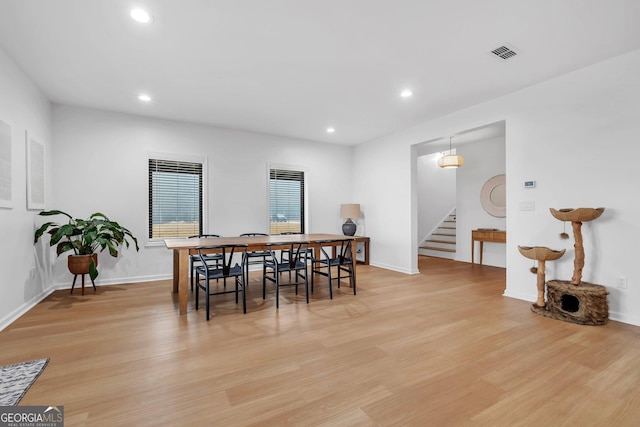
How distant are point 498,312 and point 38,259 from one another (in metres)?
5.71

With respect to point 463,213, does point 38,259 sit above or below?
below

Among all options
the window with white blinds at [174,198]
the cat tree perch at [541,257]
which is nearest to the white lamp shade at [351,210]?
the window with white blinds at [174,198]

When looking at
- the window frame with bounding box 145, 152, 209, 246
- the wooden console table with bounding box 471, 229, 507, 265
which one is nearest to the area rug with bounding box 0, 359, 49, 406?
the window frame with bounding box 145, 152, 209, 246

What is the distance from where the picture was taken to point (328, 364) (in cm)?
216

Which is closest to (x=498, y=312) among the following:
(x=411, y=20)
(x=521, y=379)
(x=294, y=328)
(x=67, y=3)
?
(x=521, y=379)

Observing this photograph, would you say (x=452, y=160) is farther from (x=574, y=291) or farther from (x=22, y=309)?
(x=22, y=309)

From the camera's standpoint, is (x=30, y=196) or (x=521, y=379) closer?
(x=521, y=379)

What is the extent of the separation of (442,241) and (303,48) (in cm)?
642

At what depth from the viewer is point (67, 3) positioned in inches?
88.7

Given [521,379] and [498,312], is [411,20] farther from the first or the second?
[498,312]

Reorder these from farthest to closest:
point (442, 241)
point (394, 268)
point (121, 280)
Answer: point (442, 241) < point (394, 268) < point (121, 280)

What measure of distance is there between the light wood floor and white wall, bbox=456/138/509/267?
3051 millimetres

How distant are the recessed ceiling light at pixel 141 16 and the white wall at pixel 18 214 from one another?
1.66 metres

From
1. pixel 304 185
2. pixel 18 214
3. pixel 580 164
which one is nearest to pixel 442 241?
pixel 304 185
